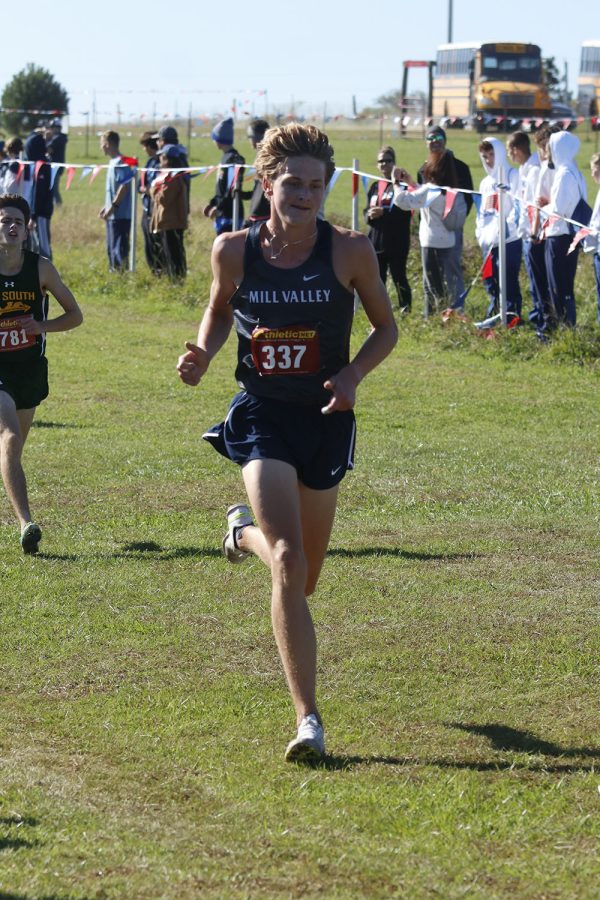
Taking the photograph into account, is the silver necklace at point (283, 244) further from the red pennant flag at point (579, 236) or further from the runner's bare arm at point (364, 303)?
the red pennant flag at point (579, 236)

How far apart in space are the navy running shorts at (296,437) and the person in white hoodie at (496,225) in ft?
33.8

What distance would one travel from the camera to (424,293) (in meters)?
16.7

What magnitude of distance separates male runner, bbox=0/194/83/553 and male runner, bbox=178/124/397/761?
2882 millimetres

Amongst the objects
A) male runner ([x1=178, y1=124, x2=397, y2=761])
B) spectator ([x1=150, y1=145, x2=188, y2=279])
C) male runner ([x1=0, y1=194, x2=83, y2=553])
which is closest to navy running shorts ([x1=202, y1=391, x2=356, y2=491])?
male runner ([x1=178, y1=124, x2=397, y2=761])

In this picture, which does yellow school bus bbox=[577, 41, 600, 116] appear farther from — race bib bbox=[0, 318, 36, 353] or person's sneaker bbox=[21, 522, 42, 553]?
person's sneaker bbox=[21, 522, 42, 553]

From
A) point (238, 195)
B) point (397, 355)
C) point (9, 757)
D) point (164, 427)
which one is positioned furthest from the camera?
point (238, 195)

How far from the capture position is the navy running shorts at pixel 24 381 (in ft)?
26.2

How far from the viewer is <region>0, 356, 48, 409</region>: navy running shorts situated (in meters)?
8.00

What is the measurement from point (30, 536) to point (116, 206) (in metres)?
14.5

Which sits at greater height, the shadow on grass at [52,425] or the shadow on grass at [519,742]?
the shadow on grass at [519,742]

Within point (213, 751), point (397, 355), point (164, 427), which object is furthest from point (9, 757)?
point (397, 355)

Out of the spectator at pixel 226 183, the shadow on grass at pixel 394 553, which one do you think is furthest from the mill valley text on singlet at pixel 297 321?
the spectator at pixel 226 183

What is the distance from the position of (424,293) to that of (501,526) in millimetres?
8500

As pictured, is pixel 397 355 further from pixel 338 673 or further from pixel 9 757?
pixel 9 757
